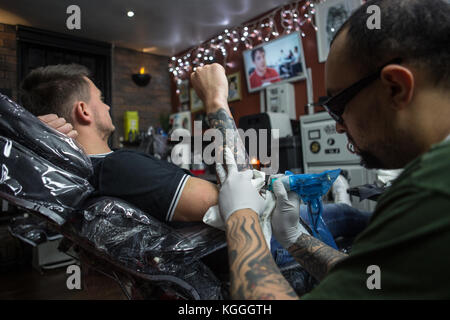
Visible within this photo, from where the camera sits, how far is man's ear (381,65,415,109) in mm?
538

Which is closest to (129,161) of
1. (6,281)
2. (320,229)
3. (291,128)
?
(320,229)

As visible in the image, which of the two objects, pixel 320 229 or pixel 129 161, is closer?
pixel 129 161

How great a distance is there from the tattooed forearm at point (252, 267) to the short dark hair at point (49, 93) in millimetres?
914

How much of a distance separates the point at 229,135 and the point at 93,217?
49 centimetres

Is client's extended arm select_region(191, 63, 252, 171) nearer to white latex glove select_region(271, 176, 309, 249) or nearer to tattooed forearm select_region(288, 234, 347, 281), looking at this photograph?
white latex glove select_region(271, 176, 309, 249)

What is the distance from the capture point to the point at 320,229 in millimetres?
1059

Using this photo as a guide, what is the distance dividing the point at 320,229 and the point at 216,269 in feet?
1.34

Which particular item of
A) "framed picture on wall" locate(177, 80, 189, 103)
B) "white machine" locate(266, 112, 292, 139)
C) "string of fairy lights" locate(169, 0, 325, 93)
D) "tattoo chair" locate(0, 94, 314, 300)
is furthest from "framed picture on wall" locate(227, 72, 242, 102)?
"tattoo chair" locate(0, 94, 314, 300)

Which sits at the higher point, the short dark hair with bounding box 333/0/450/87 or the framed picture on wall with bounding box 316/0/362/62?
the framed picture on wall with bounding box 316/0/362/62

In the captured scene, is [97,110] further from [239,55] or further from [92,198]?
[239,55]

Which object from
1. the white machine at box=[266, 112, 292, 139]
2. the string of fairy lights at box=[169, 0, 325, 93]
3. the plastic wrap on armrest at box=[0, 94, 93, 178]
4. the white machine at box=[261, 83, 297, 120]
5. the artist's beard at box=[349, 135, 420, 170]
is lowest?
the artist's beard at box=[349, 135, 420, 170]

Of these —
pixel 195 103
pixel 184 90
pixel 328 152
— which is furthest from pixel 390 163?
pixel 184 90

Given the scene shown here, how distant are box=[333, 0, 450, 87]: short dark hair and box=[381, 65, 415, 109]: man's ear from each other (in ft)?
0.11
